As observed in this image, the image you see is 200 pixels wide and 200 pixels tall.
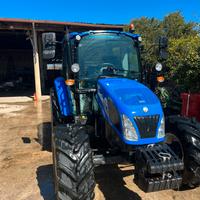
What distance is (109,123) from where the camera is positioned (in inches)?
142

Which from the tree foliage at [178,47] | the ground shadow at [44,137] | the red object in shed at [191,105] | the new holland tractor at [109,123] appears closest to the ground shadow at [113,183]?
the new holland tractor at [109,123]

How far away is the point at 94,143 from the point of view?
4215 mm

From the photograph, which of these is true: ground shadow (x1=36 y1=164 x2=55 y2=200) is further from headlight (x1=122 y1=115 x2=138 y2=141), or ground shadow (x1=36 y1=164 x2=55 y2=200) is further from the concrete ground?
headlight (x1=122 y1=115 x2=138 y2=141)

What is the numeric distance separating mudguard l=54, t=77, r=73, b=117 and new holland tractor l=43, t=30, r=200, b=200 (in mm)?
21

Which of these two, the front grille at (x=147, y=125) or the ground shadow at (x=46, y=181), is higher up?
the front grille at (x=147, y=125)

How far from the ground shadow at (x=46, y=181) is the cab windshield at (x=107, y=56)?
1.66 meters

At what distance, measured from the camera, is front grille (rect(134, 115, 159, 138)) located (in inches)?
128

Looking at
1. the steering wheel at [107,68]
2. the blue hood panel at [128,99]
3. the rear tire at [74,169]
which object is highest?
the steering wheel at [107,68]

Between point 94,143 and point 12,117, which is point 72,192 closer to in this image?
point 94,143

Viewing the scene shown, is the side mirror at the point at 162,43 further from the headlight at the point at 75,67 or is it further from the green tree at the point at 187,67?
the green tree at the point at 187,67

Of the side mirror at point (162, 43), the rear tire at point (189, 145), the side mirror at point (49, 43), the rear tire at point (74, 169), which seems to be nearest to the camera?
the rear tire at point (74, 169)

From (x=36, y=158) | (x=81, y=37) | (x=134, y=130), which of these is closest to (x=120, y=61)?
(x=81, y=37)

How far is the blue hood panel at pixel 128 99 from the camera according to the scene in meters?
3.28

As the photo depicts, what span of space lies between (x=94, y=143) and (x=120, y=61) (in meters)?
1.33
